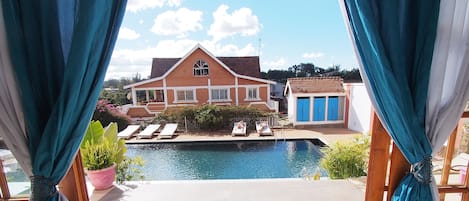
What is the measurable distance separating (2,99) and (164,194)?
141 cm

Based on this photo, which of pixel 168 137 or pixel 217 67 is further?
pixel 217 67

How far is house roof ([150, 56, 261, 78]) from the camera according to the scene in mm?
4551

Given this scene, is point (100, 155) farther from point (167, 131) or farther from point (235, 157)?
point (235, 157)

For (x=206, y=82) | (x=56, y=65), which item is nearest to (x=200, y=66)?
(x=206, y=82)

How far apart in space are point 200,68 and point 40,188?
4.69m

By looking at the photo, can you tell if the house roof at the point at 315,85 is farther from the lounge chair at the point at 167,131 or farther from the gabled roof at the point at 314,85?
the lounge chair at the point at 167,131

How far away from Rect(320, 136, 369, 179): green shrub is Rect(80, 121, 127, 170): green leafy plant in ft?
7.94

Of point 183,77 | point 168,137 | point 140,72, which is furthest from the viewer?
point 183,77

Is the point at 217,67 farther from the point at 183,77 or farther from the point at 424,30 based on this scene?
the point at 424,30

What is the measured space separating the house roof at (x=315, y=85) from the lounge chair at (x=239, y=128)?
1165 millimetres

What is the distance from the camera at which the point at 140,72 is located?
300cm

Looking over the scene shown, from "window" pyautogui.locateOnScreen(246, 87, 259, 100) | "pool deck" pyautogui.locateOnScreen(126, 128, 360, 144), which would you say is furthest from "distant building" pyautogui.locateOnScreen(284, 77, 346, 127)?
"window" pyautogui.locateOnScreen(246, 87, 259, 100)

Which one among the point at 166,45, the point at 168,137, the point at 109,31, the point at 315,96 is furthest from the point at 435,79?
the point at 168,137

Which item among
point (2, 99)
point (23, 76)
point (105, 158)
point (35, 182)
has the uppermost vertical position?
point (23, 76)
